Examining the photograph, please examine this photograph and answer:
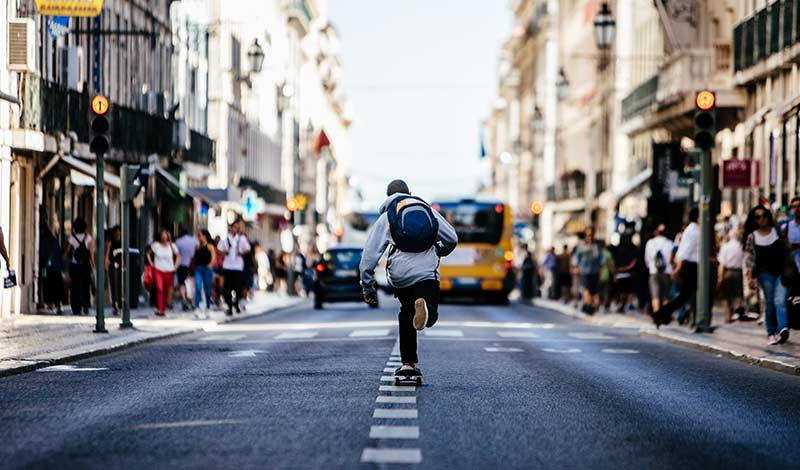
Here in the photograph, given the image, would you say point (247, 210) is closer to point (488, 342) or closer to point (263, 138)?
point (488, 342)

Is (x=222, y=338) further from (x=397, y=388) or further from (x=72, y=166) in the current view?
(x=397, y=388)

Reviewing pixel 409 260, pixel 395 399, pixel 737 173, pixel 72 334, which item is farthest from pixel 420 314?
pixel 737 173

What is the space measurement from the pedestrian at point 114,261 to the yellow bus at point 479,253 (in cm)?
1607

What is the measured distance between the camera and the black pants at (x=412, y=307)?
16.6 meters

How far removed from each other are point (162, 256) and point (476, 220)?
2173 centimetres

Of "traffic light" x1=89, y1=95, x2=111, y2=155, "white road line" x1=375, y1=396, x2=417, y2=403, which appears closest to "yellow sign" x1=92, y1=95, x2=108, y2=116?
"traffic light" x1=89, y1=95, x2=111, y2=155

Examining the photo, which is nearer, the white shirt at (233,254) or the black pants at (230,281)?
the white shirt at (233,254)

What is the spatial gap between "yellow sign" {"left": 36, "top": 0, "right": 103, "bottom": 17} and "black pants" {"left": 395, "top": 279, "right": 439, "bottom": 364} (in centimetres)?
1424

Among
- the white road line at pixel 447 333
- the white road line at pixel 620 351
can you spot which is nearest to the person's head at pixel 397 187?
the white road line at pixel 620 351

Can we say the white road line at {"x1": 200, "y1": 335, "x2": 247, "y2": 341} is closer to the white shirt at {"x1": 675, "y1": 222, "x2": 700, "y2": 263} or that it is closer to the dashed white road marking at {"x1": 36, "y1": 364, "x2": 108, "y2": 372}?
the white shirt at {"x1": 675, "y1": 222, "x2": 700, "y2": 263}

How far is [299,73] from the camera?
11062 cm

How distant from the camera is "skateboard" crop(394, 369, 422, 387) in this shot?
53.2ft

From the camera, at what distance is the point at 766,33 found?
43.0 m

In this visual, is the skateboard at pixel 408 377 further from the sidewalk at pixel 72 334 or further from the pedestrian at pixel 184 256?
the pedestrian at pixel 184 256
